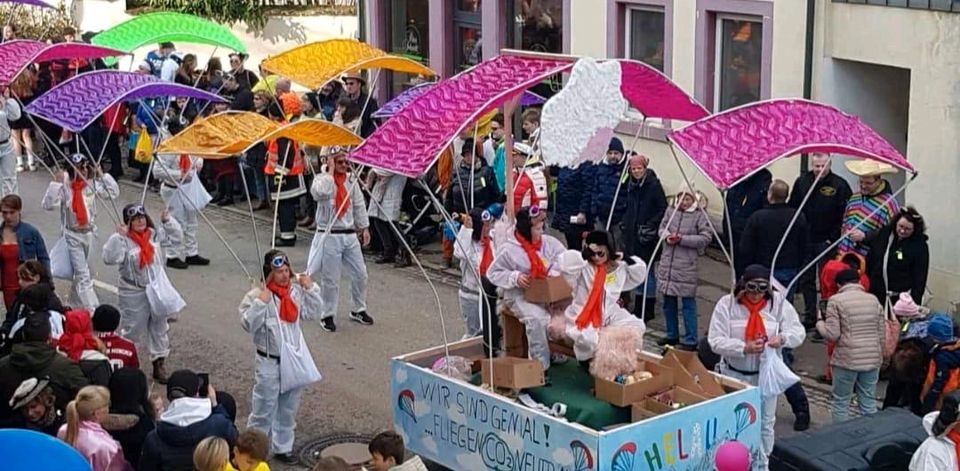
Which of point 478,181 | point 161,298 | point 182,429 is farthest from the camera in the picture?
point 478,181

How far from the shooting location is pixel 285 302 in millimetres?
10562

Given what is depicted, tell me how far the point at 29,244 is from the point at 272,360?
11.5ft

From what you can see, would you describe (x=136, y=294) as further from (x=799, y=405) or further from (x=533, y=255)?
(x=799, y=405)

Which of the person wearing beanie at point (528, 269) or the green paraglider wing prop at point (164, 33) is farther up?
the green paraglider wing prop at point (164, 33)

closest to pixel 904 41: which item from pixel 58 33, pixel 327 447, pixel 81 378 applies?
pixel 327 447

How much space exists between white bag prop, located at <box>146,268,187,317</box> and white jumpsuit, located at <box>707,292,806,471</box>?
184 inches

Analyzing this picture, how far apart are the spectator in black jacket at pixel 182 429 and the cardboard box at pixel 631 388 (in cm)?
247

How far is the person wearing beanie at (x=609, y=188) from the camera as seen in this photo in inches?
565

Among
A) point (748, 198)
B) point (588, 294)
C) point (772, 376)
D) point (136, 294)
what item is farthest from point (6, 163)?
point (772, 376)

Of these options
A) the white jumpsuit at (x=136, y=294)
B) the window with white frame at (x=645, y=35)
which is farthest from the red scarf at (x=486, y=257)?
the window with white frame at (x=645, y=35)

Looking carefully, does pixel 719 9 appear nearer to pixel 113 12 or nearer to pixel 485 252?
pixel 485 252

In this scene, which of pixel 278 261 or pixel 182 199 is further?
pixel 182 199

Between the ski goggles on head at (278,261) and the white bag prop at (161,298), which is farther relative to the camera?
the white bag prop at (161,298)

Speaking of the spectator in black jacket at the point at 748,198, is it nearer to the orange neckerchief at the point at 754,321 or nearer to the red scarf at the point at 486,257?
the red scarf at the point at 486,257
